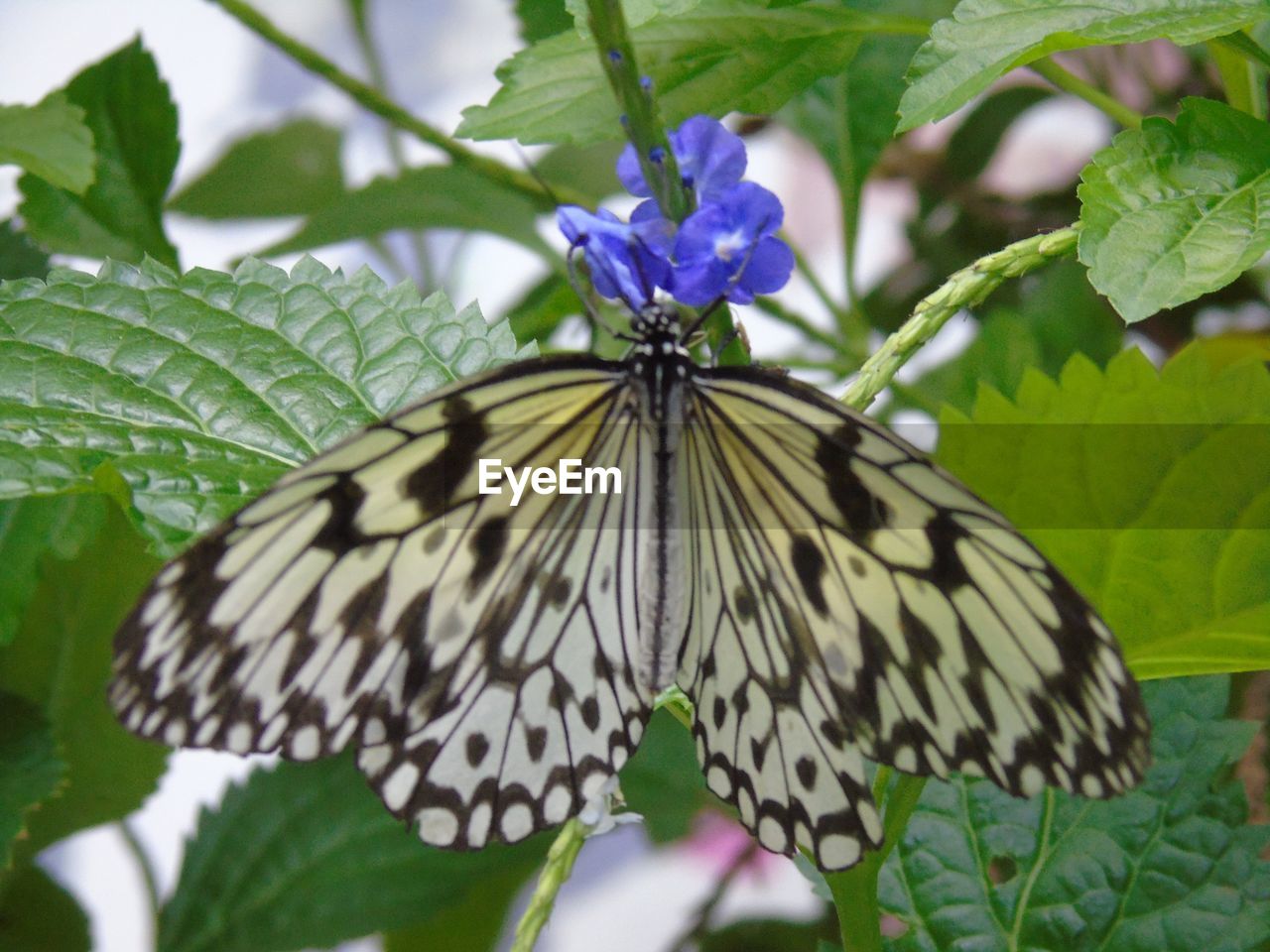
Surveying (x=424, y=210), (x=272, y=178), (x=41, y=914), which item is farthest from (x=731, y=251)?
(x=272, y=178)

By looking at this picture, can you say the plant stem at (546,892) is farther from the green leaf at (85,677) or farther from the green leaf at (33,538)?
the green leaf at (85,677)

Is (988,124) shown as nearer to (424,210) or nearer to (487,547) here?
(424,210)

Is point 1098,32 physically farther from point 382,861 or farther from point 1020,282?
point 1020,282

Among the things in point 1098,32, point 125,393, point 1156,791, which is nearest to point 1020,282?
point 1156,791

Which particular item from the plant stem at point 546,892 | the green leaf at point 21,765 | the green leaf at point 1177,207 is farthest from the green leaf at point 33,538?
the green leaf at point 1177,207

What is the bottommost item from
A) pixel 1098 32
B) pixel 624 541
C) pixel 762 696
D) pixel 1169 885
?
pixel 1169 885
